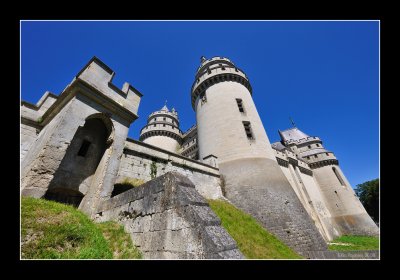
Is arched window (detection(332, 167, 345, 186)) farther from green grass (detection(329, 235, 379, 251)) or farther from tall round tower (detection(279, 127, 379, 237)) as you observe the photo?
green grass (detection(329, 235, 379, 251))

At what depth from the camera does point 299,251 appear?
9523 millimetres

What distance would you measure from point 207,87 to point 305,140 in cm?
2231

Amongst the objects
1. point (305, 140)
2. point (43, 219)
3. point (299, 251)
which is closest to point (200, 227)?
point (43, 219)

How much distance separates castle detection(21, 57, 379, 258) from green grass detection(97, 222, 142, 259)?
0.54ft

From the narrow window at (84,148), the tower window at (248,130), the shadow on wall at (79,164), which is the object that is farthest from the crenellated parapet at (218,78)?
the narrow window at (84,148)

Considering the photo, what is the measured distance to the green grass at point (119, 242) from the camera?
355cm

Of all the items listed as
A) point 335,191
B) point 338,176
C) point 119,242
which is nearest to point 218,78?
point 119,242

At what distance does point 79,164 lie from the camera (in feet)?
22.1

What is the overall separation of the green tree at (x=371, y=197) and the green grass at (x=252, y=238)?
40091 mm

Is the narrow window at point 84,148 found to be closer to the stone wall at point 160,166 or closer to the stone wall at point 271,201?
the stone wall at point 160,166

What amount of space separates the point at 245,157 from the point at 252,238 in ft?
20.0

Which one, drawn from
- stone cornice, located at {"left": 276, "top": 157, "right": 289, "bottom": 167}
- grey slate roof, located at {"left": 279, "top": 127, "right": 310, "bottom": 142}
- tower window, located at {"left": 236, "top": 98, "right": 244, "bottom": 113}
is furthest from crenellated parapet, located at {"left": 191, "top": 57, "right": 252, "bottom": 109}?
grey slate roof, located at {"left": 279, "top": 127, "right": 310, "bottom": 142}

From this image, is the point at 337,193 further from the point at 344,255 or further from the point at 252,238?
the point at 252,238

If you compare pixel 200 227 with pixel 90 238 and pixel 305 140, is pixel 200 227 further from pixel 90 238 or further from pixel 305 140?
pixel 305 140
